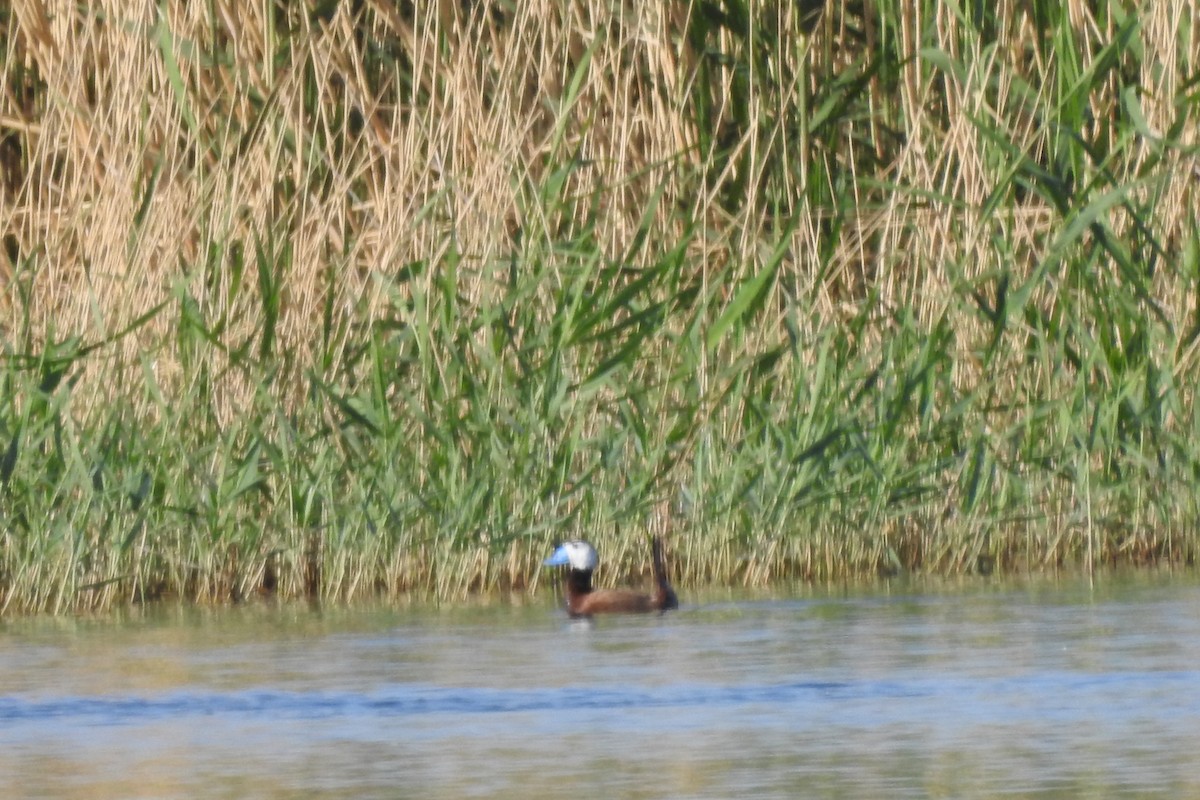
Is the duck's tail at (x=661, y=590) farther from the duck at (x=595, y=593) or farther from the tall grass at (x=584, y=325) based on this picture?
the tall grass at (x=584, y=325)

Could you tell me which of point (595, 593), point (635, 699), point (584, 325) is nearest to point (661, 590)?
point (595, 593)

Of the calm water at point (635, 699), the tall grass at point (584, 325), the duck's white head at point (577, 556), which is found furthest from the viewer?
the tall grass at point (584, 325)

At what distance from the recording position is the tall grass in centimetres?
729

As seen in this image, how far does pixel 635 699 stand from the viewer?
5359 mm

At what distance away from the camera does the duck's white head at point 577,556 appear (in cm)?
693

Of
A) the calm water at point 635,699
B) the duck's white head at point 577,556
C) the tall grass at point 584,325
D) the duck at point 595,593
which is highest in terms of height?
the tall grass at point 584,325

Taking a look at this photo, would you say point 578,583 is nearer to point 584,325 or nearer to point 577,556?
point 577,556

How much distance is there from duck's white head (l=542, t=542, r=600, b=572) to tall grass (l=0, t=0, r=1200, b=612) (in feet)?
0.82

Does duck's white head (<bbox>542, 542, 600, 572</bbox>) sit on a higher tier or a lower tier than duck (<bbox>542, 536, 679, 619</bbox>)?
higher

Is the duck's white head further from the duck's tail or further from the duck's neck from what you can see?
the duck's tail

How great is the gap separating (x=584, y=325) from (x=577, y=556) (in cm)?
83

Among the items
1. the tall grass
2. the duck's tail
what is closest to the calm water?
the duck's tail

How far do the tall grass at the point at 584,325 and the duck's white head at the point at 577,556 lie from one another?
0.25 m

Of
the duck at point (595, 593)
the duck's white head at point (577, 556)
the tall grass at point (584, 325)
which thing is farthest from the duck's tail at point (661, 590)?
the tall grass at point (584, 325)
